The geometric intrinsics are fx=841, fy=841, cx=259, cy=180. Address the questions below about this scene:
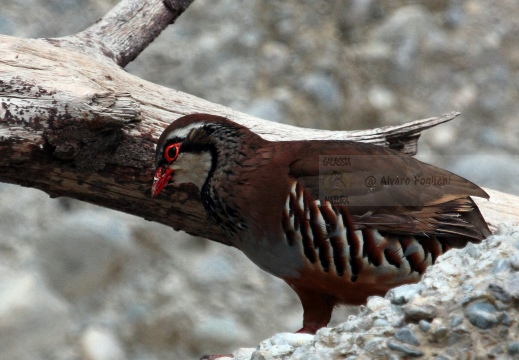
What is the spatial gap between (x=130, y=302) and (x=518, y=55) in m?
3.00

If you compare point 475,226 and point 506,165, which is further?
point 506,165

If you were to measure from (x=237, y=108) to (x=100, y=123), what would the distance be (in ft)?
7.52

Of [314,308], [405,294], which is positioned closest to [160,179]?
[314,308]

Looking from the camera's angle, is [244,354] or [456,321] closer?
[456,321]

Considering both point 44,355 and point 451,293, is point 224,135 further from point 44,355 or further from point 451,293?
point 44,355

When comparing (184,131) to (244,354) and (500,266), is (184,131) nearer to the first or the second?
(244,354)

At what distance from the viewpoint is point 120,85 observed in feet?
10.7

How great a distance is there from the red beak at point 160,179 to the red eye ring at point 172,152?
4 centimetres

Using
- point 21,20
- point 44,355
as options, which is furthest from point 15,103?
point 21,20

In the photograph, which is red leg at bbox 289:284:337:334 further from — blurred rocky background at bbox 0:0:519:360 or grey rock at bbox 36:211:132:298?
grey rock at bbox 36:211:132:298

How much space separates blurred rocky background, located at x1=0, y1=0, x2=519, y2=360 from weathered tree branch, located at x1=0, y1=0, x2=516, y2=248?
1.29 m

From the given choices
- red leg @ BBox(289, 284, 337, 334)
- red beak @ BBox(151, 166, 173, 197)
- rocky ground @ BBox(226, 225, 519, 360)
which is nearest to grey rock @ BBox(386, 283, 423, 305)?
rocky ground @ BBox(226, 225, 519, 360)

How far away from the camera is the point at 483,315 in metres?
1.73

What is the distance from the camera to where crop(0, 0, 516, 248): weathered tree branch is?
2836mm
